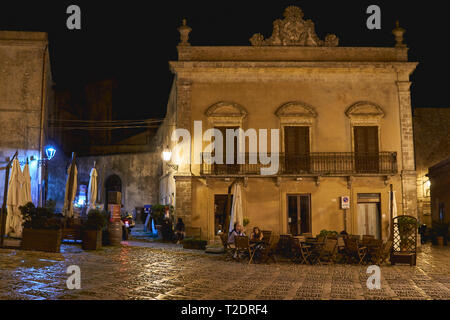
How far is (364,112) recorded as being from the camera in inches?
763

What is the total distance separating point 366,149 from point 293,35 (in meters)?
6.18

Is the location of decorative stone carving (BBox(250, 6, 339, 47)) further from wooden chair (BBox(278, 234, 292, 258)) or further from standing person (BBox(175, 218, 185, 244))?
wooden chair (BBox(278, 234, 292, 258))

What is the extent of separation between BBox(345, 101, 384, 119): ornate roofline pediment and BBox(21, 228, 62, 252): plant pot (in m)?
13.1

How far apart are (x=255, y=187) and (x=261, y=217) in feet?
4.27

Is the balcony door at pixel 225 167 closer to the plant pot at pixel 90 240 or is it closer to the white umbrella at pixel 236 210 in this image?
the white umbrella at pixel 236 210

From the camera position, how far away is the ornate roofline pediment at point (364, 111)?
1933 cm

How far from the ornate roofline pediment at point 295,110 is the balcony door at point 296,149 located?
1.88 ft

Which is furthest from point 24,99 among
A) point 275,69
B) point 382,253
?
point 382,253

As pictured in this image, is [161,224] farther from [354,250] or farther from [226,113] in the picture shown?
[354,250]

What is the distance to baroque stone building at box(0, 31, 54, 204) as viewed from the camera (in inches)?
763
